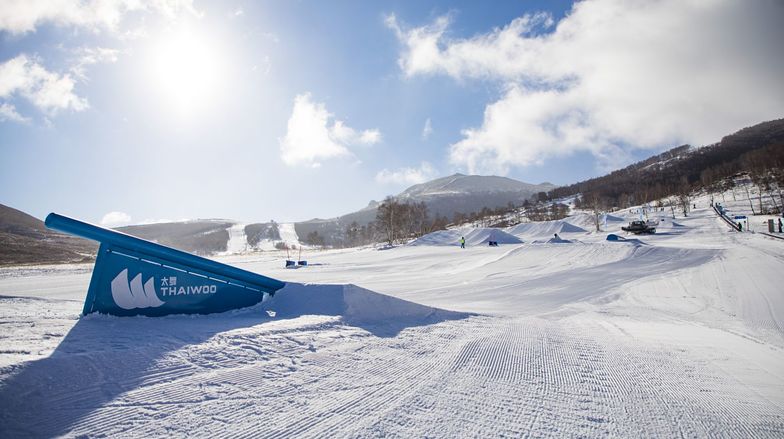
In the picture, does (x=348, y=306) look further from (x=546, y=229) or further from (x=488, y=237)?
(x=546, y=229)

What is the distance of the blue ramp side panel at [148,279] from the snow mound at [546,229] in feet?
190

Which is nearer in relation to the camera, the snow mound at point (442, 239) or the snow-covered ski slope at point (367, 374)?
the snow-covered ski slope at point (367, 374)

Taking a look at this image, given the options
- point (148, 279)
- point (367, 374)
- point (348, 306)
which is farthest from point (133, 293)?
point (367, 374)

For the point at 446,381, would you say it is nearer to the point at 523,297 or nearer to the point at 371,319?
the point at 371,319

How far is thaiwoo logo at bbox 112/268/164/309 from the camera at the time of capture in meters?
3.73

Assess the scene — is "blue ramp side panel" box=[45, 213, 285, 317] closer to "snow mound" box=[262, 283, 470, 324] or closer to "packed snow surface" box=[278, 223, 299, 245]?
"snow mound" box=[262, 283, 470, 324]

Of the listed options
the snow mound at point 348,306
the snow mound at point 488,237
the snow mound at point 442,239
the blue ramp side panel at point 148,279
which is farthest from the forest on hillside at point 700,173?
the blue ramp side panel at point 148,279

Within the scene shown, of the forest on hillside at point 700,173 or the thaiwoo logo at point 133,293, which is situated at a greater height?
the forest on hillside at point 700,173

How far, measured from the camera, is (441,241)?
51.3m

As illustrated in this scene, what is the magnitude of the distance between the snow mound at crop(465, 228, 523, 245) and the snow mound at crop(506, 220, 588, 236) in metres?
11.4

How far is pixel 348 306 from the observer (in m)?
4.28

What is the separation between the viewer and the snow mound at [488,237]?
149ft

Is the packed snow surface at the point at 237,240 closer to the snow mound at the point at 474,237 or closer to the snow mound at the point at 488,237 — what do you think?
the snow mound at the point at 474,237

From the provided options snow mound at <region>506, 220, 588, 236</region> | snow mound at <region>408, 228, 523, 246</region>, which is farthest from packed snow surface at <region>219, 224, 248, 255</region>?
snow mound at <region>506, 220, 588, 236</region>
